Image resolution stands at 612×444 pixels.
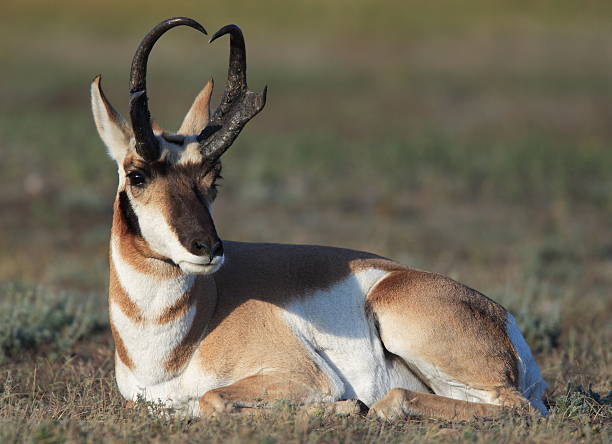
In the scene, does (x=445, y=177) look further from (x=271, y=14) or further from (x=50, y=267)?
(x=271, y=14)


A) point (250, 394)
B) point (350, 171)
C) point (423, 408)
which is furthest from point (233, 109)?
point (350, 171)

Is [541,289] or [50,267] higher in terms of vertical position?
[541,289]

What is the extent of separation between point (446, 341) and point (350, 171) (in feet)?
48.0

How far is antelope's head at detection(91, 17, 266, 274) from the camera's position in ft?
16.8

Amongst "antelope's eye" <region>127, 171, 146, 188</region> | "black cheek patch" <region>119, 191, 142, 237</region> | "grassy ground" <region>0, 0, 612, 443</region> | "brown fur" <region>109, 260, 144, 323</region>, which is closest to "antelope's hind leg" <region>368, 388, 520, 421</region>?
"grassy ground" <region>0, 0, 612, 443</region>

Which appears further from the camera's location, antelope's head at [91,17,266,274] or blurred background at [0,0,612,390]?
blurred background at [0,0,612,390]

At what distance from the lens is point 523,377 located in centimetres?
608

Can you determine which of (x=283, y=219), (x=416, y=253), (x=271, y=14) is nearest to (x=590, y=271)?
(x=416, y=253)

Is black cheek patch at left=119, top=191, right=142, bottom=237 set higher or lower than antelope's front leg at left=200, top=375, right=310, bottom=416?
higher

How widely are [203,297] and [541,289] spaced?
18.9ft

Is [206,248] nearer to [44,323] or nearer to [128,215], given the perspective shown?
[128,215]

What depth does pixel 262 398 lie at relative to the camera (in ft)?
18.2

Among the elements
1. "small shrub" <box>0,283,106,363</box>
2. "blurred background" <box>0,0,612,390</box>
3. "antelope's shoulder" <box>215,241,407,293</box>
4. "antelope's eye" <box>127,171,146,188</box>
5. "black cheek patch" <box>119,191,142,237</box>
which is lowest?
"blurred background" <box>0,0,612,390</box>

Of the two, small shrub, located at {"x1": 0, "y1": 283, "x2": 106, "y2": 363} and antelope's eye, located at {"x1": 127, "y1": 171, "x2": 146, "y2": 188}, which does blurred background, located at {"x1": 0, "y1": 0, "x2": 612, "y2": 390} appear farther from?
antelope's eye, located at {"x1": 127, "y1": 171, "x2": 146, "y2": 188}
